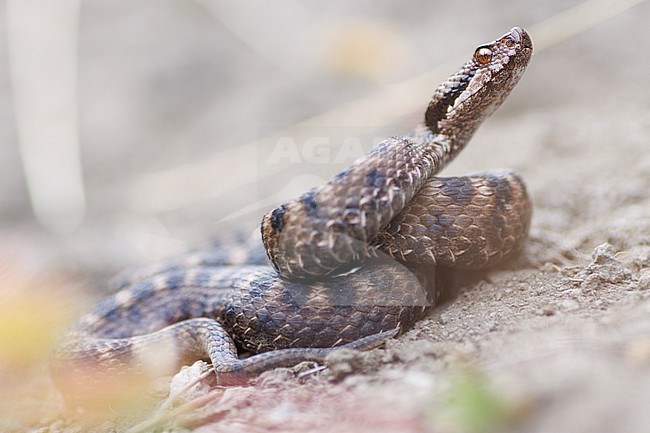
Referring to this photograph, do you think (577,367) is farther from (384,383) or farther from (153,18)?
(153,18)

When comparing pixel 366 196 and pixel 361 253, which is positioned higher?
pixel 366 196

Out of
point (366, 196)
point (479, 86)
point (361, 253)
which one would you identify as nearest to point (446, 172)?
point (479, 86)

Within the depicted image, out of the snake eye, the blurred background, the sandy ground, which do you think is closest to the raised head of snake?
the snake eye

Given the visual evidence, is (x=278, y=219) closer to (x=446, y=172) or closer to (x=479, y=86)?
(x=479, y=86)

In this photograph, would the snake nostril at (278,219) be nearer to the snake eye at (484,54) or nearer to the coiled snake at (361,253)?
the coiled snake at (361,253)

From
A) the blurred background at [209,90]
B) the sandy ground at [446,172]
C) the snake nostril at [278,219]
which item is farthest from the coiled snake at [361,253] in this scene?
the blurred background at [209,90]

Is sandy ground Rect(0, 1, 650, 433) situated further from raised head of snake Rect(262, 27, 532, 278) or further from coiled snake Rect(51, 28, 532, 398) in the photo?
raised head of snake Rect(262, 27, 532, 278)

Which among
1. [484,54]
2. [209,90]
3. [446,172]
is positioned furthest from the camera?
[209,90]

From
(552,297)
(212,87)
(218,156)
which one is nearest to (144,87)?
(212,87)
